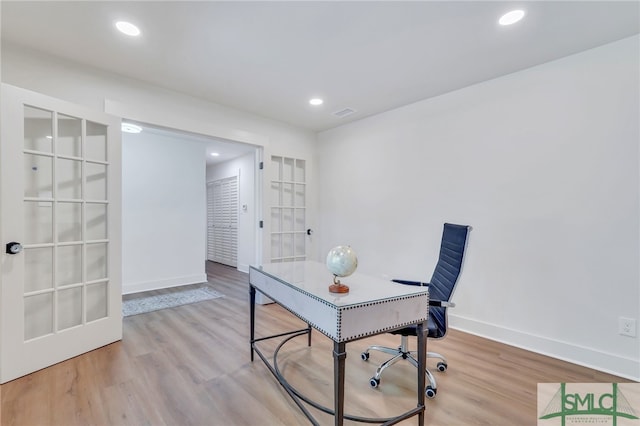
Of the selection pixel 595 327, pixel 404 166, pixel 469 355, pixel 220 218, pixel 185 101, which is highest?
pixel 185 101

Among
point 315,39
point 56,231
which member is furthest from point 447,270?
point 56,231

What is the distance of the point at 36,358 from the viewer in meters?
2.18

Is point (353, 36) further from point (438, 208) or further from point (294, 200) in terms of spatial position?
point (294, 200)

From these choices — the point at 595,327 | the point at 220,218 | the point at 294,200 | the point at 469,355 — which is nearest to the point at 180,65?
the point at 294,200

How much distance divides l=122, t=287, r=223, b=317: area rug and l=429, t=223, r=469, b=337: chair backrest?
3195mm

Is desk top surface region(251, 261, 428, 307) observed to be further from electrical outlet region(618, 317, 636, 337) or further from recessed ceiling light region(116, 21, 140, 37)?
recessed ceiling light region(116, 21, 140, 37)

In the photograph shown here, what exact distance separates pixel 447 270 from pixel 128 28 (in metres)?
2.93

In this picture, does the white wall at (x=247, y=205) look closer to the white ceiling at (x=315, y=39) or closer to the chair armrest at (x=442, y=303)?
the white ceiling at (x=315, y=39)

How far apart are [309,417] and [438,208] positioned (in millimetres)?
2423

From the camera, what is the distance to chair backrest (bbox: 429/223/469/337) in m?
2.07

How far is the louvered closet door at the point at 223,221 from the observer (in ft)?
21.5

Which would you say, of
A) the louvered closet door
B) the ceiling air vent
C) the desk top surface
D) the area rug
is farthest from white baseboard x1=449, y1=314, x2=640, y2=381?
the louvered closet door

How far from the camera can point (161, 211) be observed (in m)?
4.82

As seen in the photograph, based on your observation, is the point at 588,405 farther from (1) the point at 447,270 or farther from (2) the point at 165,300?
(2) the point at 165,300
